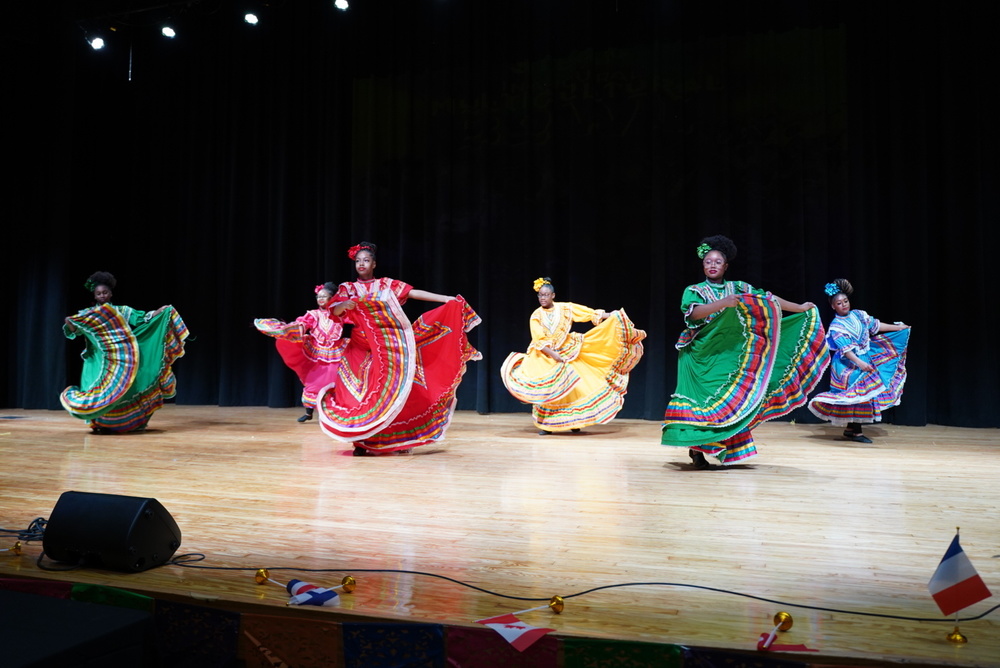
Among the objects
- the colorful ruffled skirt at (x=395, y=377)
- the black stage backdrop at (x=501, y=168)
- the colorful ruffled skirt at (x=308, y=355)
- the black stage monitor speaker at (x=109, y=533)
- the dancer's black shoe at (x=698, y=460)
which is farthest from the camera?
the colorful ruffled skirt at (x=308, y=355)

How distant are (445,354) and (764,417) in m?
1.91

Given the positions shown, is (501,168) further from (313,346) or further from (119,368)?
(119,368)

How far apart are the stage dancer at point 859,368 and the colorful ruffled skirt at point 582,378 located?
1490mm

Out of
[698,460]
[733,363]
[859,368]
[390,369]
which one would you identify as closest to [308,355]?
[390,369]

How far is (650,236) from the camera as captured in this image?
24.2 ft

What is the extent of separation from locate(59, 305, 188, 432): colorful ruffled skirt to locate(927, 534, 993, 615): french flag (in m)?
5.74

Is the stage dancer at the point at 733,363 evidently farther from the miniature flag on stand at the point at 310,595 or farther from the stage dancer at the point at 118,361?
the stage dancer at the point at 118,361

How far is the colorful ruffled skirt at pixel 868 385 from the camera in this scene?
5770 millimetres

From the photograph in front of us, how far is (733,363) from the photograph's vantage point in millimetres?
4086

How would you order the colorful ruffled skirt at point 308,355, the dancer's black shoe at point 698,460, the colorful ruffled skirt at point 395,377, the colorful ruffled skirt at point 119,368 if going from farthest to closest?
the colorful ruffled skirt at point 308,355, the colorful ruffled skirt at point 119,368, the colorful ruffled skirt at point 395,377, the dancer's black shoe at point 698,460

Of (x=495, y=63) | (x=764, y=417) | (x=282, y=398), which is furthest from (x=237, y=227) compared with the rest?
(x=764, y=417)

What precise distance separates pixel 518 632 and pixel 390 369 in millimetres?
3026

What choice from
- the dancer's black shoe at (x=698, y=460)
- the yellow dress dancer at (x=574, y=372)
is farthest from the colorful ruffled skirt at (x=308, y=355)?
the dancer's black shoe at (x=698, y=460)

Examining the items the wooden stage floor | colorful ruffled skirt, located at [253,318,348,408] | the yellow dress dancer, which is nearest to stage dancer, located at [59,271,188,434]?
the wooden stage floor
